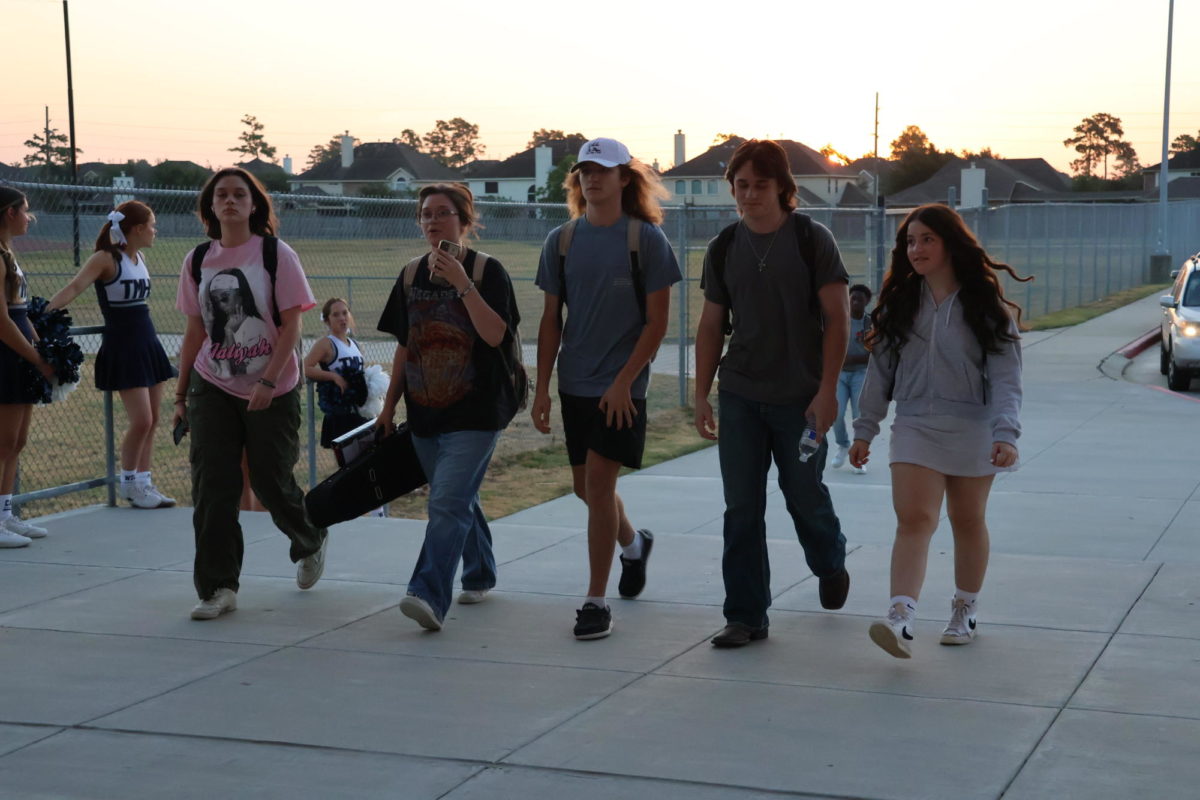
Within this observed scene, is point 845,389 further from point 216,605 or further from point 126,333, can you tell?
point 216,605

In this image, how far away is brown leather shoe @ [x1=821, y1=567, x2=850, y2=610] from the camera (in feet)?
19.7

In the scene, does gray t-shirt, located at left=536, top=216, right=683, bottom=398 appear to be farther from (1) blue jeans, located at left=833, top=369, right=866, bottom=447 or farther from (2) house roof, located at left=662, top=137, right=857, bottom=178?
(2) house roof, located at left=662, top=137, right=857, bottom=178

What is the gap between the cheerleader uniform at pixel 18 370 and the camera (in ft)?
24.5

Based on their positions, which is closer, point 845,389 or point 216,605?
point 216,605

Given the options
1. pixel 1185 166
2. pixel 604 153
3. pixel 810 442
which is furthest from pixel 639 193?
pixel 1185 166

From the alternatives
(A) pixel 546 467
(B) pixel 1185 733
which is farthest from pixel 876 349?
(A) pixel 546 467

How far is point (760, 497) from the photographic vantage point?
562 cm

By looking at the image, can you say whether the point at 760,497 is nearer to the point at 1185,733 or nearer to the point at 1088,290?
the point at 1185,733

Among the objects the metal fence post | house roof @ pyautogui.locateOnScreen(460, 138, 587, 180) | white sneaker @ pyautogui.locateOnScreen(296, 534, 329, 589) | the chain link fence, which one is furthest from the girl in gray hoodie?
house roof @ pyautogui.locateOnScreen(460, 138, 587, 180)

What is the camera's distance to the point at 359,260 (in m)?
16.7

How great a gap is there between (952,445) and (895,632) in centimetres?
69

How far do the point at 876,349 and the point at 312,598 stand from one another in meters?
2.71

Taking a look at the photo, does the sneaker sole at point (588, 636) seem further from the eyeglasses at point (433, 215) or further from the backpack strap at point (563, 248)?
the eyeglasses at point (433, 215)

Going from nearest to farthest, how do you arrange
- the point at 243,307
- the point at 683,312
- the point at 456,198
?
the point at 456,198, the point at 243,307, the point at 683,312
